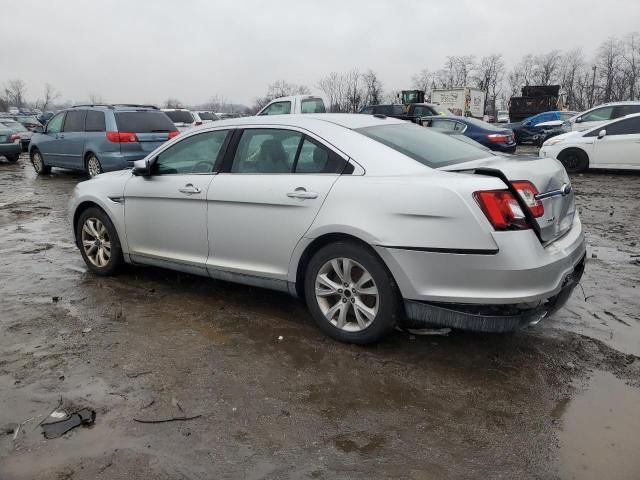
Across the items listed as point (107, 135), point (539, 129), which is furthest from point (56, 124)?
point (539, 129)

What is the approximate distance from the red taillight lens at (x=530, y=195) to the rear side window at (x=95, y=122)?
10.2 meters

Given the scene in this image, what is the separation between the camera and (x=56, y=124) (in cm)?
1330

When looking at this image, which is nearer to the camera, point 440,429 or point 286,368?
point 440,429

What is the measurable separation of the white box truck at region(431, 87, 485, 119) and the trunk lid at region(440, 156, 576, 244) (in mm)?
30757

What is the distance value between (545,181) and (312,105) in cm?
1149

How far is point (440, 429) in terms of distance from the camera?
2777mm

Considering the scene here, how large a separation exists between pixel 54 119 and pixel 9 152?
532 centimetres

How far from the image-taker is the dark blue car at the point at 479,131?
49.3 ft

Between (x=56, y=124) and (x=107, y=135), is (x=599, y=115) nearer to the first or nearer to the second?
(x=107, y=135)

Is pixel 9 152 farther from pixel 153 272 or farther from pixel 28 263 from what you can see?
pixel 153 272

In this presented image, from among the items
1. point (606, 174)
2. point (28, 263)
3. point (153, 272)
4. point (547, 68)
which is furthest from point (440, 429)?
point (547, 68)

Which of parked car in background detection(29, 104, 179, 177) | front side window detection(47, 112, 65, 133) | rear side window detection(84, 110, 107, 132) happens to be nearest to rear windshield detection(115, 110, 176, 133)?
parked car in background detection(29, 104, 179, 177)

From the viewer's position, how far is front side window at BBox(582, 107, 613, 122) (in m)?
15.3

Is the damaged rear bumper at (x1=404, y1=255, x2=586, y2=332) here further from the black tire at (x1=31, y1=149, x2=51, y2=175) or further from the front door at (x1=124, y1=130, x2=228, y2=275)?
the black tire at (x1=31, y1=149, x2=51, y2=175)
